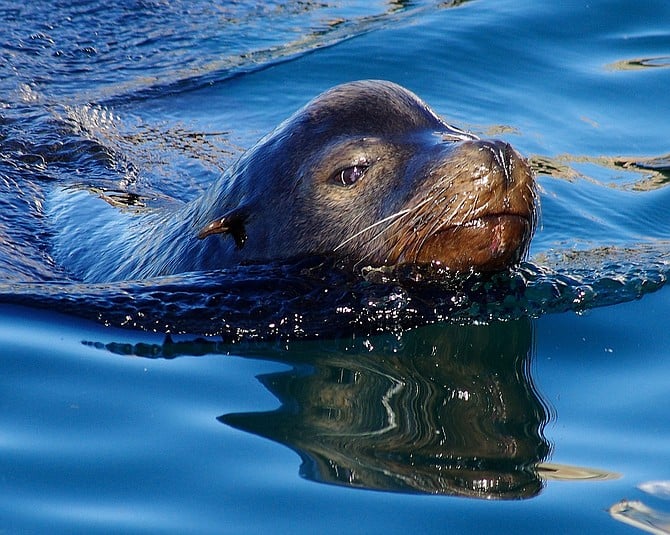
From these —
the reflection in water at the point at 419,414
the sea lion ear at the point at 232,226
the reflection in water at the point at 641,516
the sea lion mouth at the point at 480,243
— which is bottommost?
the reflection in water at the point at 641,516

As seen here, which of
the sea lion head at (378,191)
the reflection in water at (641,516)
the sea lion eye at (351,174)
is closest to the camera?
the reflection in water at (641,516)

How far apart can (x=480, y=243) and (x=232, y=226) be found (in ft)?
4.06

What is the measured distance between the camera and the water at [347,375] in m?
4.14

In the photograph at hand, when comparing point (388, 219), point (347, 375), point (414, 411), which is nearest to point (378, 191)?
point (388, 219)

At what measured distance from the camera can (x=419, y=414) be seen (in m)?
4.79

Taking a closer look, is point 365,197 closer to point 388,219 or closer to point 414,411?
point 388,219

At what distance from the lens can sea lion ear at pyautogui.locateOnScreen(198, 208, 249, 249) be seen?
5965 mm

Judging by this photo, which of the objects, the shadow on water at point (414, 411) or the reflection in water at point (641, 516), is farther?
the shadow on water at point (414, 411)

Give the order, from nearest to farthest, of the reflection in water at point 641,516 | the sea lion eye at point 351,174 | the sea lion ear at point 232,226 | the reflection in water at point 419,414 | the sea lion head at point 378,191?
the reflection in water at point 641,516 → the reflection in water at point 419,414 → the sea lion head at point 378,191 → the sea lion eye at point 351,174 → the sea lion ear at point 232,226

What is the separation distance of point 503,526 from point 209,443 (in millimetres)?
1123

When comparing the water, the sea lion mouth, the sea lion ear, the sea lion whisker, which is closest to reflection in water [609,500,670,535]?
the water

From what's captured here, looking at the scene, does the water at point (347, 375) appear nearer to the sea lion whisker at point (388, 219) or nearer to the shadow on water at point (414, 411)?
the shadow on water at point (414, 411)

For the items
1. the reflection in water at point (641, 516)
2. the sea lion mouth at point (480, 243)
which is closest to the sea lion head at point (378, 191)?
the sea lion mouth at point (480, 243)

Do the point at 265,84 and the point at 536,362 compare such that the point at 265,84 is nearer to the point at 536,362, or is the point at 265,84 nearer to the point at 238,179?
the point at 238,179
